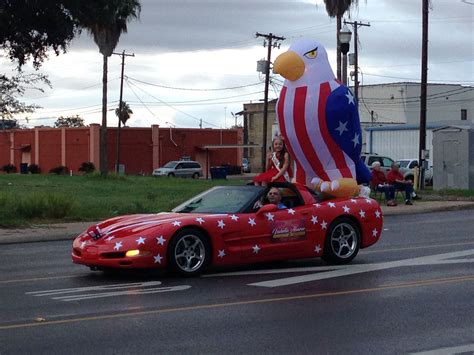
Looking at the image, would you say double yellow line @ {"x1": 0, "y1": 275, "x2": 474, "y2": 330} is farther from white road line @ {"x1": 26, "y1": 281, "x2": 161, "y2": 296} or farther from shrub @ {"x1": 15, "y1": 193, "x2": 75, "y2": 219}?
shrub @ {"x1": 15, "y1": 193, "x2": 75, "y2": 219}

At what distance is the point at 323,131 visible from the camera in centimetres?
1511

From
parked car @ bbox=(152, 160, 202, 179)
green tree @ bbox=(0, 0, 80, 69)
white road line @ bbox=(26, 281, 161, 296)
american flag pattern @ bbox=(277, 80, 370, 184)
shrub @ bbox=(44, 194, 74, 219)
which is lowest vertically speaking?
white road line @ bbox=(26, 281, 161, 296)

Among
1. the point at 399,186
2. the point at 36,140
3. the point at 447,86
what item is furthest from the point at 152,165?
the point at 399,186

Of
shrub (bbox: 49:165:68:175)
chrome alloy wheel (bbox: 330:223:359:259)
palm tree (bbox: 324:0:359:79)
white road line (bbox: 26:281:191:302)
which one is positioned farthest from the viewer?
→ shrub (bbox: 49:165:68:175)

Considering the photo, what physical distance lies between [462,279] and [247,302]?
11.1 ft

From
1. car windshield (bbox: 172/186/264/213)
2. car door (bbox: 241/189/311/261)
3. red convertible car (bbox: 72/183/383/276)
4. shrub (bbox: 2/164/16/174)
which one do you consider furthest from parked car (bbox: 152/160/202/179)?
car door (bbox: 241/189/311/261)

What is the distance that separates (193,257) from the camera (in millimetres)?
12266

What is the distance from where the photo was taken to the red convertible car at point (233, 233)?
38.9 ft

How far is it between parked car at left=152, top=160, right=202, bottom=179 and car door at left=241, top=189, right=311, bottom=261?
53499 mm

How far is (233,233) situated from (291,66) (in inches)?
159

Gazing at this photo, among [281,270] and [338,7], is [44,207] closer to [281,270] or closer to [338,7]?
[281,270]

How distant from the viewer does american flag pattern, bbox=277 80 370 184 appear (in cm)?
1509

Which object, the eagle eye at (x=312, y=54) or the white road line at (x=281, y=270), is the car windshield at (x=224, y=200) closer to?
the white road line at (x=281, y=270)

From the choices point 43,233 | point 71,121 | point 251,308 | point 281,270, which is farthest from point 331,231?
point 71,121
